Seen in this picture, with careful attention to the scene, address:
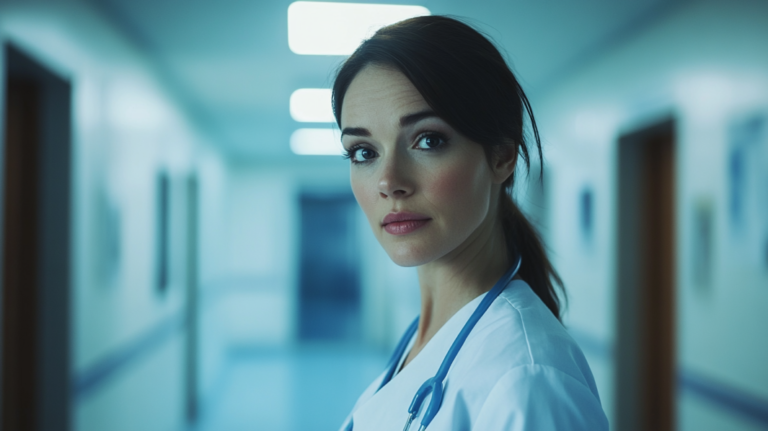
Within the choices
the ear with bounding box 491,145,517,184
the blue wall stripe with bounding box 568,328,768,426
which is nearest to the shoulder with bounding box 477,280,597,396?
the ear with bounding box 491,145,517,184

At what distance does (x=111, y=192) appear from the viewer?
9.23 feet

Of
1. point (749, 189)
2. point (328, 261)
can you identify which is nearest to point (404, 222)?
point (749, 189)

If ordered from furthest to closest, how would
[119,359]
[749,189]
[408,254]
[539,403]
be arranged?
[119,359] → [749,189] → [408,254] → [539,403]

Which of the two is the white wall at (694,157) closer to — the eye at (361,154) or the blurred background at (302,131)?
the blurred background at (302,131)

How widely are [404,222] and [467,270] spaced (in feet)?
0.61

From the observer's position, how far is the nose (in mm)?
895

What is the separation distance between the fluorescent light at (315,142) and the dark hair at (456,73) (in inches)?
170

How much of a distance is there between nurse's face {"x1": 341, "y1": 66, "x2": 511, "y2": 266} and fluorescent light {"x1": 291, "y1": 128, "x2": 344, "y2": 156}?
171 inches

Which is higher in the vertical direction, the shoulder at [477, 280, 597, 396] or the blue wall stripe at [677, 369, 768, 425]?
the shoulder at [477, 280, 597, 396]

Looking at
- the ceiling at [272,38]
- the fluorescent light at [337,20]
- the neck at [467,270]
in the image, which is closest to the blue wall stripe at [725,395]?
the ceiling at [272,38]

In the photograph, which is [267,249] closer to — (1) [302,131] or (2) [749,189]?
(1) [302,131]

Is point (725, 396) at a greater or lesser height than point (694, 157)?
lesser

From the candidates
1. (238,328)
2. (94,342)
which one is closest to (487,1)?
(94,342)

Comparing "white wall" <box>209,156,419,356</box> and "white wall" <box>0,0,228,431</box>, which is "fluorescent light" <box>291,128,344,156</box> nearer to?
"white wall" <box>209,156,419,356</box>
